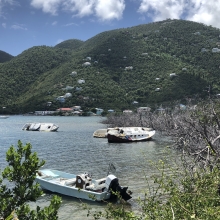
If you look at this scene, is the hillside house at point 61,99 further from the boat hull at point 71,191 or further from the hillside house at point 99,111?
the boat hull at point 71,191

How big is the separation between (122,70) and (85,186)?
129187mm

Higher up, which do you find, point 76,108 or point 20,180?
point 76,108

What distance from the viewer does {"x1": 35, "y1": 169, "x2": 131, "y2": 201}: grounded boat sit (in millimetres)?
14656

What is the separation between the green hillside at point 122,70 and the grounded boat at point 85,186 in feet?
275

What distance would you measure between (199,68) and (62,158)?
336 ft

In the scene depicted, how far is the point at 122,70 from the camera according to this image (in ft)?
469

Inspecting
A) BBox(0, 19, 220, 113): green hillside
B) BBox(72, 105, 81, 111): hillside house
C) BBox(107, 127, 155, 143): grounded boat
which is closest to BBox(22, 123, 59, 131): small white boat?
BBox(107, 127, 155, 143): grounded boat

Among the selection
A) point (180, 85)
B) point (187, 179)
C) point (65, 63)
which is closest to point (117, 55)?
point (65, 63)

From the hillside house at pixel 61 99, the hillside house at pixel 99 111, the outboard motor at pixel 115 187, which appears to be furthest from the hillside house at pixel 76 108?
the outboard motor at pixel 115 187

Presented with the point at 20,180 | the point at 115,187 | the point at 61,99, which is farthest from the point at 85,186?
the point at 61,99

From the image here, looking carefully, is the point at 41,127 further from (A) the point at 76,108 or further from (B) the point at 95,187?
(A) the point at 76,108

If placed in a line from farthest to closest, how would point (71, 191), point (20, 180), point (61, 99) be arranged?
1. point (61, 99)
2. point (71, 191)
3. point (20, 180)

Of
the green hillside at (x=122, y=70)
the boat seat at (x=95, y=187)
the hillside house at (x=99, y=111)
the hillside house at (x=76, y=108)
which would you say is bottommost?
the boat seat at (x=95, y=187)

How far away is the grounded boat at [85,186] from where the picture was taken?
1466 centimetres
